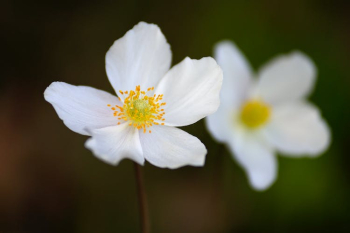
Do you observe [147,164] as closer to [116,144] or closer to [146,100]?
[146,100]

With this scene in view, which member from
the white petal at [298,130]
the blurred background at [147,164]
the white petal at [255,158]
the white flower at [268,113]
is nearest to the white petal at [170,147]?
the white flower at [268,113]

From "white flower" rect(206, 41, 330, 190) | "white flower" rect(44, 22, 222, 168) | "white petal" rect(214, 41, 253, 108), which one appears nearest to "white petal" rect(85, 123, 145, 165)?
"white flower" rect(44, 22, 222, 168)

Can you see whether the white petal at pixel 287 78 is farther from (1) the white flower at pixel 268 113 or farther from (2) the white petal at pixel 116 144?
(2) the white petal at pixel 116 144

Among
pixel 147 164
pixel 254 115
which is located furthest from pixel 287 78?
pixel 147 164

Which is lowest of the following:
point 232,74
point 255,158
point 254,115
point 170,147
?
point 170,147

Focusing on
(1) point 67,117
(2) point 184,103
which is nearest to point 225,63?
(2) point 184,103

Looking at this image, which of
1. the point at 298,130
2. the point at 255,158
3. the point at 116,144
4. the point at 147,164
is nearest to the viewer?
the point at 116,144

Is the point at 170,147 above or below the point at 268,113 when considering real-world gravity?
below

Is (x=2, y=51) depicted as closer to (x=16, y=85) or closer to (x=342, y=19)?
(x=16, y=85)
